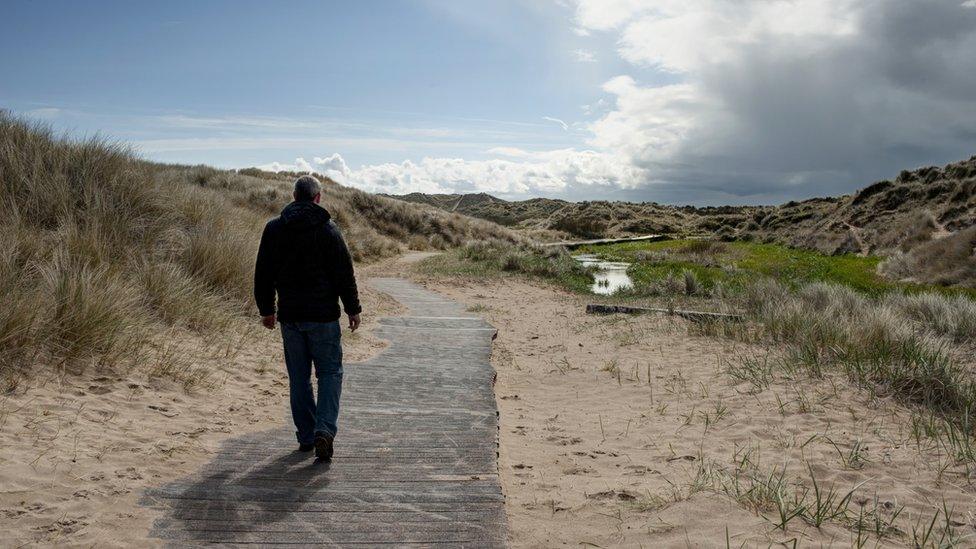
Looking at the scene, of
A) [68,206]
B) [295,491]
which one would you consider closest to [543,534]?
[295,491]

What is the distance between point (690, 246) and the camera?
31891 mm

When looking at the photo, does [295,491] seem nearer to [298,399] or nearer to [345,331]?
[298,399]

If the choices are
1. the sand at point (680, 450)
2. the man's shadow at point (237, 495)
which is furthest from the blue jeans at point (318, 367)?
the sand at point (680, 450)

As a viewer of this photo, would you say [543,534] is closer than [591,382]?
Yes

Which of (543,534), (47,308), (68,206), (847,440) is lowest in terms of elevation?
(543,534)

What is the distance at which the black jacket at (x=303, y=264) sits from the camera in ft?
15.4

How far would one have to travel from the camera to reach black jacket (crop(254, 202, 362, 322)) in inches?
184

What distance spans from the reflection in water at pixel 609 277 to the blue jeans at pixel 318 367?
1454cm

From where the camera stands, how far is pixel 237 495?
13.3ft

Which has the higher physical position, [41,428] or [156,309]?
[156,309]

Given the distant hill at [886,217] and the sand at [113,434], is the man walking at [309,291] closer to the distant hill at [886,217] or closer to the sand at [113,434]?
the sand at [113,434]

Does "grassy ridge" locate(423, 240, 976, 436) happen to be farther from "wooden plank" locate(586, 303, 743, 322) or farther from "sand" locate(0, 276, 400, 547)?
"sand" locate(0, 276, 400, 547)

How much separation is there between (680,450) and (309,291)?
11.3 feet

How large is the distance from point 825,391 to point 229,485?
6.03 metres
